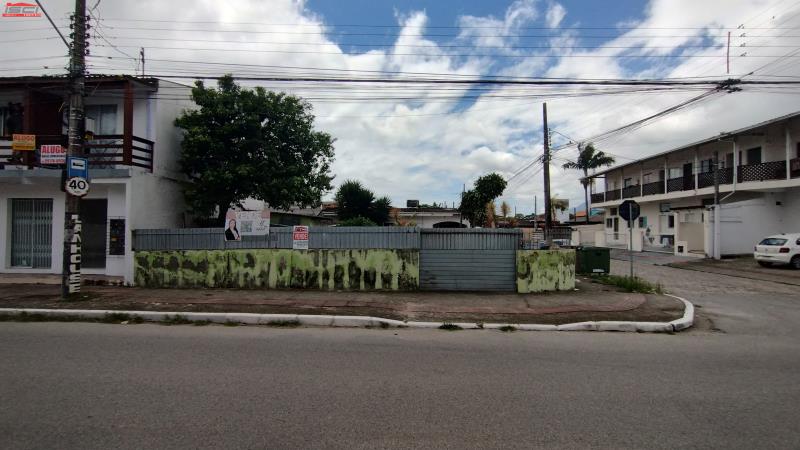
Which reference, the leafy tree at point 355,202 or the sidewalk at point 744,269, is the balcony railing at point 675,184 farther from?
the leafy tree at point 355,202

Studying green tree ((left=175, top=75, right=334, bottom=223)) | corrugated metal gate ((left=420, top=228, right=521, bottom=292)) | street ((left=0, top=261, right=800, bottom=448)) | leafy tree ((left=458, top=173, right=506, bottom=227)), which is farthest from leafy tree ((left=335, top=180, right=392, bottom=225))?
street ((left=0, top=261, right=800, bottom=448))

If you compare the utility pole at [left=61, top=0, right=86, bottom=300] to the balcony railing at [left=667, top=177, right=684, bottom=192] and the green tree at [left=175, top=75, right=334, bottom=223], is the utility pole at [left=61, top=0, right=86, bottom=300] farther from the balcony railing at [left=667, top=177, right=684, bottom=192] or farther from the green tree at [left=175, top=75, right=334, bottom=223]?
the balcony railing at [left=667, top=177, right=684, bottom=192]

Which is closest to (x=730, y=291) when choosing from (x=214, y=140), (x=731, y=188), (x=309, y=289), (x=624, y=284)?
(x=624, y=284)

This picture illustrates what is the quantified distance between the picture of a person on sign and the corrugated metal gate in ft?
17.6

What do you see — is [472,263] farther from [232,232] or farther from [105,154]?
[105,154]

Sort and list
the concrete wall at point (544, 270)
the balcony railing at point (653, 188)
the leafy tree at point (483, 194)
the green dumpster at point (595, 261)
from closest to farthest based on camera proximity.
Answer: the concrete wall at point (544, 270), the green dumpster at point (595, 261), the balcony railing at point (653, 188), the leafy tree at point (483, 194)

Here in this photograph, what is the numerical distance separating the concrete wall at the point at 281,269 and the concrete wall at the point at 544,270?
2857 mm

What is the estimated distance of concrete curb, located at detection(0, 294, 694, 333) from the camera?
804cm

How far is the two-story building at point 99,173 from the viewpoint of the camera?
12.8m

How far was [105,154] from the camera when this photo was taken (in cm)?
1272

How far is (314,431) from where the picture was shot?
355 centimetres

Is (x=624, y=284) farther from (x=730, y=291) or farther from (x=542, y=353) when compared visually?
(x=542, y=353)

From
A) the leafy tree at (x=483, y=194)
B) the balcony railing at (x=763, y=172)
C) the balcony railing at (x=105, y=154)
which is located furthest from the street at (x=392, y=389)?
the leafy tree at (x=483, y=194)

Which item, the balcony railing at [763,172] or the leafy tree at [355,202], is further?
the leafy tree at [355,202]
